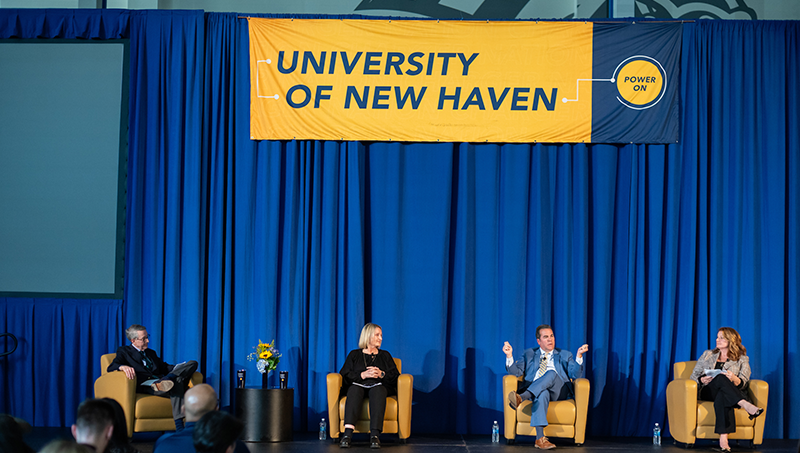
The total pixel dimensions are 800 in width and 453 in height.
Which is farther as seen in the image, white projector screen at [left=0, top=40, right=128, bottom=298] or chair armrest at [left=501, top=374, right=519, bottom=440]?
white projector screen at [left=0, top=40, right=128, bottom=298]

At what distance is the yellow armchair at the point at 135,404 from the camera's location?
17.5 feet

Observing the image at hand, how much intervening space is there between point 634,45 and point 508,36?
114cm

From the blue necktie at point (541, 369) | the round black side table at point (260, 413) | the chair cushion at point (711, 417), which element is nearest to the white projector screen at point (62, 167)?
the round black side table at point (260, 413)

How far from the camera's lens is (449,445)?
5.63 metres

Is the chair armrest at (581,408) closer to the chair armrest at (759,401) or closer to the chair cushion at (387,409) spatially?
the chair armrest at (759,401)

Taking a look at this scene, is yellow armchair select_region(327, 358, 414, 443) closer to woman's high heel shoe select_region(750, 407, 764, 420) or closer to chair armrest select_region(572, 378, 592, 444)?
chair armrest select_region(572, 378, 592, 444)

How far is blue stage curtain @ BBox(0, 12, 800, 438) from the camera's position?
20.7 feet

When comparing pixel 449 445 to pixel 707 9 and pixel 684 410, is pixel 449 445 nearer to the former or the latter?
pixel 684 410

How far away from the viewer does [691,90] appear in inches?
256

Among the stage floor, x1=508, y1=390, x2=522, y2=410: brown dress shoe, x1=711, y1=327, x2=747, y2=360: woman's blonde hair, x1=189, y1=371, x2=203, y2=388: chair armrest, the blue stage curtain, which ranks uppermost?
the blue stage curtain

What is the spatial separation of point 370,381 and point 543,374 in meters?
1.36

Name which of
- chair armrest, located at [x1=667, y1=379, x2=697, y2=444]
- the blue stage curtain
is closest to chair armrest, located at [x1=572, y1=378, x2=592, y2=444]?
chair armrest, located at [x1=667, y1=379, x2=697, y2=444]

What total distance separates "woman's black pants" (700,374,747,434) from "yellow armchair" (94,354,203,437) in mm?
4103

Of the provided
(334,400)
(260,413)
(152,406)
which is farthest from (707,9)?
(152,406)
